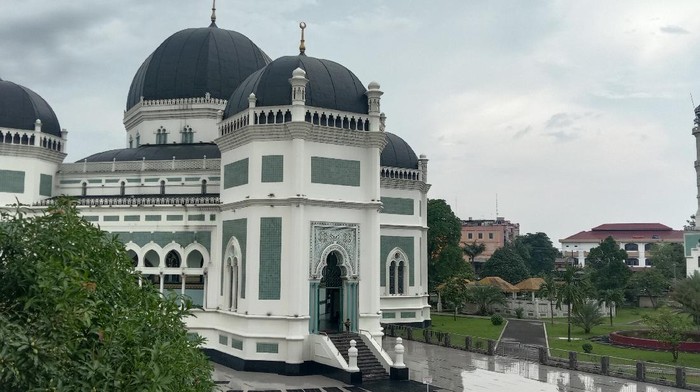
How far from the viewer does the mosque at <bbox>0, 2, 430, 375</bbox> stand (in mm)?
24031

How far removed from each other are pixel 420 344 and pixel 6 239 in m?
26.3

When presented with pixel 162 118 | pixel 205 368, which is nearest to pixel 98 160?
pixel 162 118

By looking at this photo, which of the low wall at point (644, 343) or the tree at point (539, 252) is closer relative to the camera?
the low wall at point (644, 343)

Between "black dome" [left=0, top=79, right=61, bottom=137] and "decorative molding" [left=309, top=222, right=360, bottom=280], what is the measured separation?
16257mm

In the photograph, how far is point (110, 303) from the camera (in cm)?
933

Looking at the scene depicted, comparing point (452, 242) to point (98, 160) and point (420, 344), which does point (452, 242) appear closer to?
point (420, 344)

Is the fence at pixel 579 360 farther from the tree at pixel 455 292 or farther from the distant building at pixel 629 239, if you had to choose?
the distant building at pixel 629 239

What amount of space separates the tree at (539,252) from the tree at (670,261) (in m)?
16.8

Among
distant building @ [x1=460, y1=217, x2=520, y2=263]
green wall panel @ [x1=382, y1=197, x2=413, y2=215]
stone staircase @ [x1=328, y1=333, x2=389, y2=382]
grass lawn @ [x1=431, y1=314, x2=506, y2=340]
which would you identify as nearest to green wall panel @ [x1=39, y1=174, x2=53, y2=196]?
stone staircase @ [x1=328, y1=333, x2=389, y2=382]

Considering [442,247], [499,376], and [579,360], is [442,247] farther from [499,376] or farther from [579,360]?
[499,376]

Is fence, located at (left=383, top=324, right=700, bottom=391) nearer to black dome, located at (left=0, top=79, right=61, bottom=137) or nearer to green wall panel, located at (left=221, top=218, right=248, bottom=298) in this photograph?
green wall panel, located at (left=221, top=218, right=248, bottom=298)

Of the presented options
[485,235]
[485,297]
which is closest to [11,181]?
[485,297]

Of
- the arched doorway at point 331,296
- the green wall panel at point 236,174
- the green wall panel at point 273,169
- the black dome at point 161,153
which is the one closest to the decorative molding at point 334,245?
the arched doorway at point 331,296

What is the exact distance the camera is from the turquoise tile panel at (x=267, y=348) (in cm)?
2370
